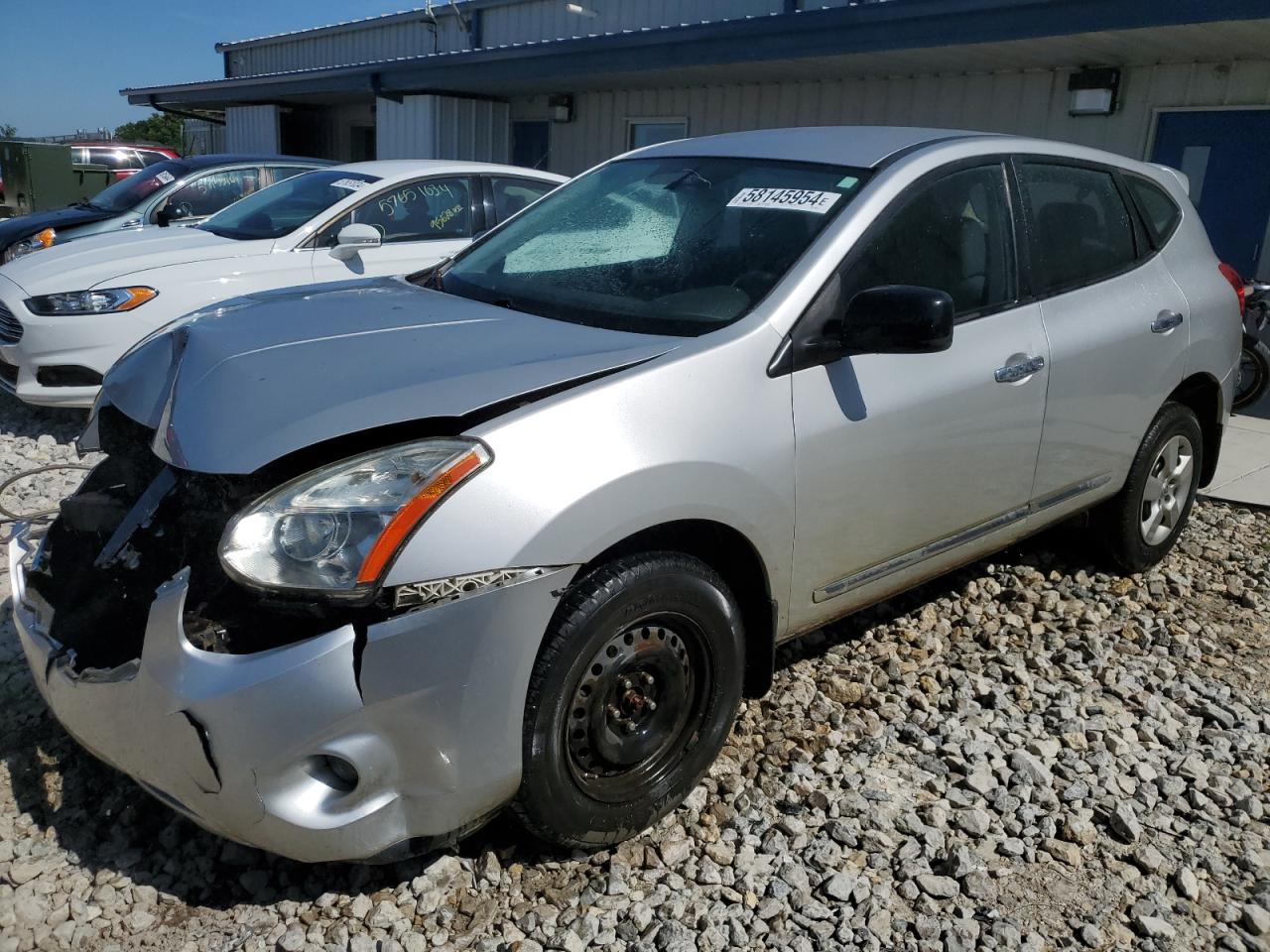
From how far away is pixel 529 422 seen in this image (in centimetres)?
233

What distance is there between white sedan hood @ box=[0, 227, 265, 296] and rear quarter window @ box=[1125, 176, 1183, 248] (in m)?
4.93

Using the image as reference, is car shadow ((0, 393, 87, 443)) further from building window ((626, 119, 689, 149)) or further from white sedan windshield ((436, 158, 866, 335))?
building window ((626, 119, 689, 149))

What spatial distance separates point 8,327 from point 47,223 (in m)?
4.69

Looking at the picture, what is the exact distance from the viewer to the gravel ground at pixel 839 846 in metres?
2.49

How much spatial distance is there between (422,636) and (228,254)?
510 cm

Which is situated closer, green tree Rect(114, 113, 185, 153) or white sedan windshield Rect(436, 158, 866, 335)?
white sedan windshield Rect(436, 158, 866, 335)

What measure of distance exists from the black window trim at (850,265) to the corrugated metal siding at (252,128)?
61.7 ft

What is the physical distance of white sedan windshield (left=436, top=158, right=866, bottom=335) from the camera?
3018 mm

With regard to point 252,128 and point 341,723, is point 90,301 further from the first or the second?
point 252,128

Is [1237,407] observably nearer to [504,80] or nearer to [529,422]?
[529,422]

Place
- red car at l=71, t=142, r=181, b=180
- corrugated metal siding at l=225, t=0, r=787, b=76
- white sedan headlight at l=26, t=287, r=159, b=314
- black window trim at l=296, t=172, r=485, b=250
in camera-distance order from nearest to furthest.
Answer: white sedan headlight at l=26, t=287, r=159, b=314, black window trim at l=296, t=172, r=485, b=250, corrugated metal siding at l=225, t=0, r=787, b=76, red car at l=71, t=142, r=181, b=180

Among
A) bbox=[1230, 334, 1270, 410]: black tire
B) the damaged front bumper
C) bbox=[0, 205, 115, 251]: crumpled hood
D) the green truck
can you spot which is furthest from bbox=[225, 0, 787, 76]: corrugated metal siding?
the damaged front bumper

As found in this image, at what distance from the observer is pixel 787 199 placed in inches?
128

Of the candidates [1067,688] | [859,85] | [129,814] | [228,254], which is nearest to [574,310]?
[129,814]
